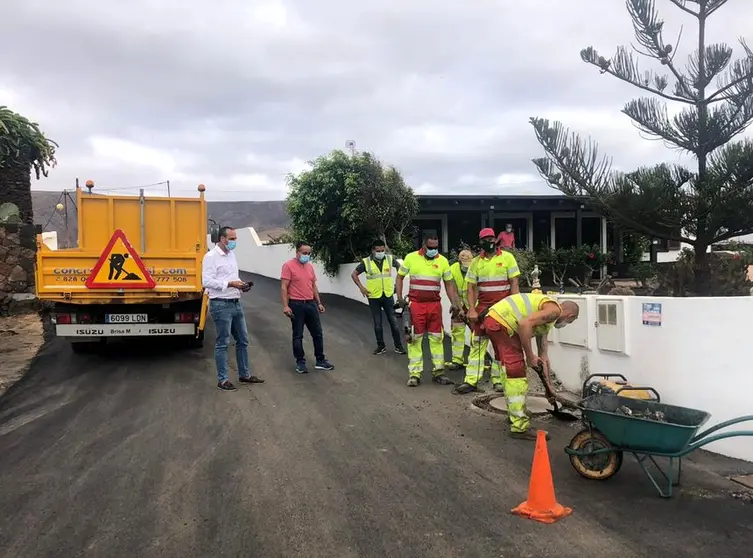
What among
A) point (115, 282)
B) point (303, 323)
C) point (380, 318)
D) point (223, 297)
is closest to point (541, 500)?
point (223, 297)

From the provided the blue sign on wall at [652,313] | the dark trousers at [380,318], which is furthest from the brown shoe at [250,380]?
the blue sign on wall at [652,313]

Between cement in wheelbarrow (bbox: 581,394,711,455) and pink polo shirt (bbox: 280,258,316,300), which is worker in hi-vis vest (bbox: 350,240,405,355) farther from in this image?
cement in wheelbarrow (bbox: 581,394,711,455)

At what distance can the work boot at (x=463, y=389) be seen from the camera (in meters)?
7.20

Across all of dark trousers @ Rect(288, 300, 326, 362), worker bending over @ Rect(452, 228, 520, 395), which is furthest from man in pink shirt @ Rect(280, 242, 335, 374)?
worker bending over @ Rect(452, 228, 520, 395)

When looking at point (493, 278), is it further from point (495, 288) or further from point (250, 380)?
point (250, 380)

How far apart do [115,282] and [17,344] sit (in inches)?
130

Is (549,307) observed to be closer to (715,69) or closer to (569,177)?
(569,177)

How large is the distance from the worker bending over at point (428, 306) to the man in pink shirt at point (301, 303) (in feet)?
4.70

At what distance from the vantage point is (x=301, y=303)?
846 centimetres

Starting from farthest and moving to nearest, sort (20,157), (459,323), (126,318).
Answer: (20,157) < (126,318) < (459,323)

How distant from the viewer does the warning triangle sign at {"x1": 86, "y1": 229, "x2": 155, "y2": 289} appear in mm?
8543

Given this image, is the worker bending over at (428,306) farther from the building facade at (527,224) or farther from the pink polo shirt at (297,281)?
the building facade at (527,224)

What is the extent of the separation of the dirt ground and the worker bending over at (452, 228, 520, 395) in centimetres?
→ 583

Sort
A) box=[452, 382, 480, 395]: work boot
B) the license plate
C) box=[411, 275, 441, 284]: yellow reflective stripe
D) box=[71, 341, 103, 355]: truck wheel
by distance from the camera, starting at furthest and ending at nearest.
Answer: box=[71, 341, 103, 355]: truck wheel < the license plate < box=[411, 275, 441, 284]: yellow reflective stripe < box=[452, 382, 480, 395]: work boot
